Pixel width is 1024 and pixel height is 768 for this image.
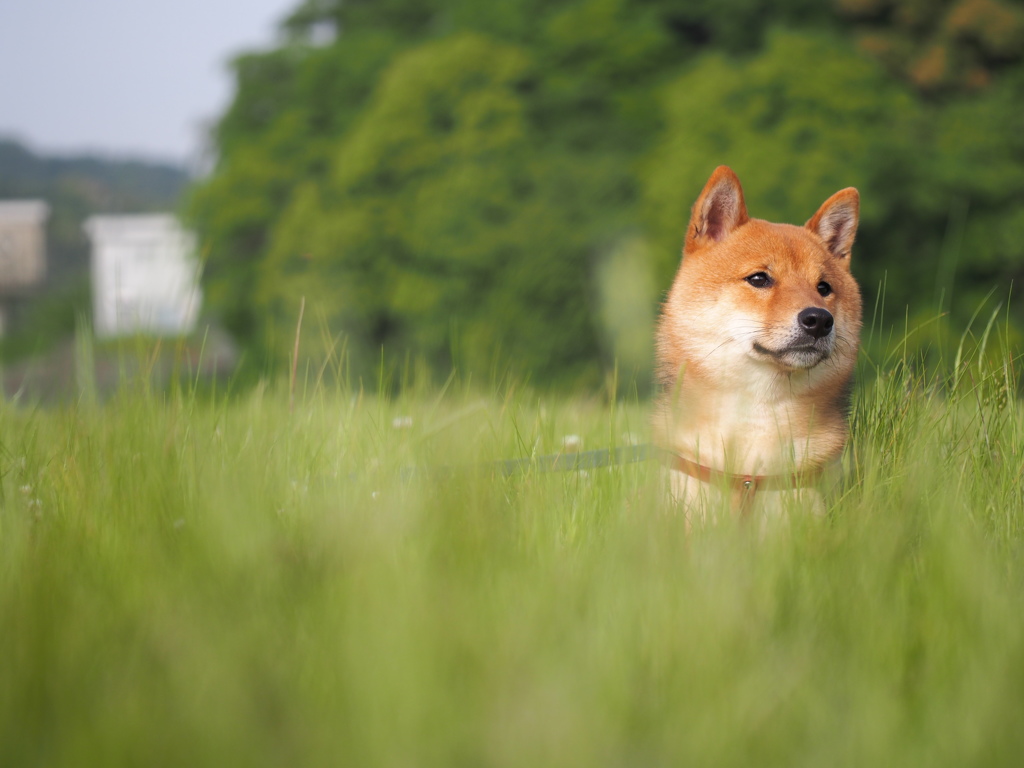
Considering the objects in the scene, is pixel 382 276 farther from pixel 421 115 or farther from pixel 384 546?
pixel 384 546

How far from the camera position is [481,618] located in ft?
6.25

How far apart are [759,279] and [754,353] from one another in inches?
12.9

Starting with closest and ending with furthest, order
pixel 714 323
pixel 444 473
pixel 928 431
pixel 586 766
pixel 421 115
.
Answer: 1. pixel 586 766
2. pixel 444 473
3. pixel 928 431
4. pixel 714 323
5. pixel 421 115

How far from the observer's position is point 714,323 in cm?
321

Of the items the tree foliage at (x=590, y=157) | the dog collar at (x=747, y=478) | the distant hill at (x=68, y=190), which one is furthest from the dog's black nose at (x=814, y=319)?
the distant hill at (x=68, y=190)

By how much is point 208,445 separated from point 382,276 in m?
15.3

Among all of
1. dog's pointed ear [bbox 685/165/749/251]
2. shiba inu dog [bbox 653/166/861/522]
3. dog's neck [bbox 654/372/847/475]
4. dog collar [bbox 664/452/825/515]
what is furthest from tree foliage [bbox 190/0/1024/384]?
dog collar [bbox 664/452/825/515]

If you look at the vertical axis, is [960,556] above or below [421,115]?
below

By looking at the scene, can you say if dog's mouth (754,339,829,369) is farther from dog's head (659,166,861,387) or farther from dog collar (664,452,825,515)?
dog collar (664,452,825,515)

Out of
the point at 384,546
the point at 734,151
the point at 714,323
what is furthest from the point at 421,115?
the point at 384,546

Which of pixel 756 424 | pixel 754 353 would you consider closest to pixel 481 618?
pixel 756 424

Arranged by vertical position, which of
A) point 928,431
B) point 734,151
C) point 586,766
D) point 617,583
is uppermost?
point 734,151

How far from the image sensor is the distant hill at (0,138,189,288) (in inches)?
2200

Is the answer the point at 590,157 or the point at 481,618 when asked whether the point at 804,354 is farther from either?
the point at 590,157
